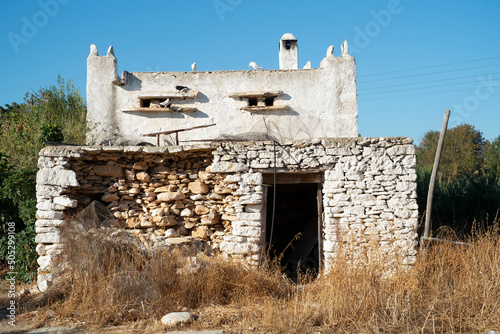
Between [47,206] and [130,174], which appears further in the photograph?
[130,174]

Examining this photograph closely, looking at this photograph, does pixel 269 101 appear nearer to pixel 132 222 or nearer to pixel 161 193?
pixel 161 193

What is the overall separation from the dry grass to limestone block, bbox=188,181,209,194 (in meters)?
0.98

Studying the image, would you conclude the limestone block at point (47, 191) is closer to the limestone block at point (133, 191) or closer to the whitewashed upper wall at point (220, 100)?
the limestone block at point (133, 191)

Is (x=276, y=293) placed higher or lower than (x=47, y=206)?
lower

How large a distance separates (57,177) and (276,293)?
3869mm

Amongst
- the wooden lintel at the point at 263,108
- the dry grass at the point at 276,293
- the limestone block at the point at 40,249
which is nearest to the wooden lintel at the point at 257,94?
the wooden lintel at the point at 263,108

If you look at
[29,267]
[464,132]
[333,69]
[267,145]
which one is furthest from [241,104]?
[464,132]

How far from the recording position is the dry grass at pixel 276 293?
4.77 metres

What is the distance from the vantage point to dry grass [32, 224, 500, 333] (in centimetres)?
→ 477

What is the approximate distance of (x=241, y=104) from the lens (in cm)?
1063

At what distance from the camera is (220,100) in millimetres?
10656

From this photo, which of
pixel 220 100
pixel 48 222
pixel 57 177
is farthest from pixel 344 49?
pixel 48 222

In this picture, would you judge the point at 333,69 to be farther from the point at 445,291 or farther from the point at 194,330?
the point at 194,330

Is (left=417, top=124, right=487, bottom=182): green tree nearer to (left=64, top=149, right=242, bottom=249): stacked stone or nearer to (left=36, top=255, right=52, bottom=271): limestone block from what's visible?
(left=64, top=149, right=242, bottom=249): stacked stone
